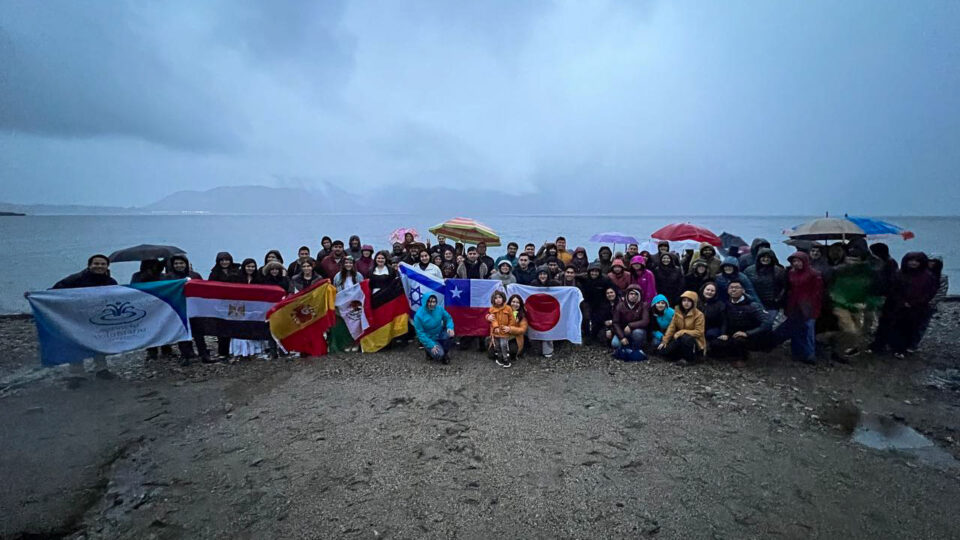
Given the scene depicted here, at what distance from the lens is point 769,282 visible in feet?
24.1

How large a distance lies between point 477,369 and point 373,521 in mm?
3577

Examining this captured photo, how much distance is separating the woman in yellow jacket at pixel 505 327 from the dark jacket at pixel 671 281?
2818 millimetres

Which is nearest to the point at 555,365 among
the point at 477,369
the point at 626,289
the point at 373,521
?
the point at 477,369

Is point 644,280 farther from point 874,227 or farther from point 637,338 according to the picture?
point 874,227

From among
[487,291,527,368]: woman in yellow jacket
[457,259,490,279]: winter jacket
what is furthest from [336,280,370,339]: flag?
[487,291,527,368]: woman in yellow jacket

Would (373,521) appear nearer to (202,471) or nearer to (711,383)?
(202,471)

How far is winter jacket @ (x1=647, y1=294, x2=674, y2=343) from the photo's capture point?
716cm

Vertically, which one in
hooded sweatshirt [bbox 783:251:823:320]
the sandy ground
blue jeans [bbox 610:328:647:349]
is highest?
hooded sweatshirt [bbox 783:251:823:320]

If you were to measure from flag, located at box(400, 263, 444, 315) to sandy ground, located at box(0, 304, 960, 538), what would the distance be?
1.48 m

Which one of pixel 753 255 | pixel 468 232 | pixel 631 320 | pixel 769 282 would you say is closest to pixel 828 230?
pixel 753 255

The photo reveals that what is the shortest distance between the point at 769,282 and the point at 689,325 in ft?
6.09

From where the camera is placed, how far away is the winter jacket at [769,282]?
23.7 feet

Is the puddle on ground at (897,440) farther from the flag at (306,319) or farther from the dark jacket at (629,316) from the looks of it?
the flag at (306,319)

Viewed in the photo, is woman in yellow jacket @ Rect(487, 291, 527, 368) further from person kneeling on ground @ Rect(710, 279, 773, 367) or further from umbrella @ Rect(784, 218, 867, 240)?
umbrella @ Rect(784, 218, 867, 240)
